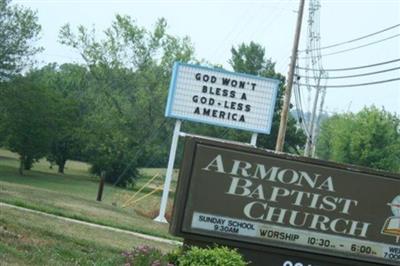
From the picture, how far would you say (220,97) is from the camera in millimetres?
24672

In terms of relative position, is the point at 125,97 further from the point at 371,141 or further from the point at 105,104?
the point at 371,141

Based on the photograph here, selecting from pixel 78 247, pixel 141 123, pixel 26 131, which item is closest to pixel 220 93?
pixel 78 247

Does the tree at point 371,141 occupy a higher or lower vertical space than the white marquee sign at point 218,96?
higher

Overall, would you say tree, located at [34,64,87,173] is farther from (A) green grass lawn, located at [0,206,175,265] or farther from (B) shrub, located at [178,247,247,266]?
(B) shrub, located at [178,247,247,266]

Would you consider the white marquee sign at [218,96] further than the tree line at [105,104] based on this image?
No

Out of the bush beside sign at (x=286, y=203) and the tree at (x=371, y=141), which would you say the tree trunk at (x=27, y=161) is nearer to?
the tree at (x=371, y=141)

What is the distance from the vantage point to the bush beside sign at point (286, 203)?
29.8 ft

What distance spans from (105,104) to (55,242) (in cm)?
5349

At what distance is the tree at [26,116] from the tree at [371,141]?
24534 millimetres

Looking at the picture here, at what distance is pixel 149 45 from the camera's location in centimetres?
6556

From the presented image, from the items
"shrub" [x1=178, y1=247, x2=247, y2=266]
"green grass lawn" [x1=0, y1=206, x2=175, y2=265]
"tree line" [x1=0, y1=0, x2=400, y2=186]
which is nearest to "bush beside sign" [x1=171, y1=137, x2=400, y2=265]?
"shrub" [x1=178, y1=247, x2=247, y2=266]

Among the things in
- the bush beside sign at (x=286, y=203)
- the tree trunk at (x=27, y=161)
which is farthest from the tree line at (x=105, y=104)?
the bush beside sign at (x=286, y=203)

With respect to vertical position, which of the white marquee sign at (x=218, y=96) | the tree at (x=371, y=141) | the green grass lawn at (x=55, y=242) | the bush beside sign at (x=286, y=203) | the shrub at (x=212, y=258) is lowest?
the green grass lawn at (x=55, y=242)

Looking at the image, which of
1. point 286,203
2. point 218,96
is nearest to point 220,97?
point 218,96
